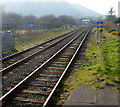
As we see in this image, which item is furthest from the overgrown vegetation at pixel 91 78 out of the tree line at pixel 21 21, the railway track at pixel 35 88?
the tree line at pixel 21 21

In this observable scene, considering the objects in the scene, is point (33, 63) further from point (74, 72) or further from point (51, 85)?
point (51, 85)

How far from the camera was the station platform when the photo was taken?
4.77 meters

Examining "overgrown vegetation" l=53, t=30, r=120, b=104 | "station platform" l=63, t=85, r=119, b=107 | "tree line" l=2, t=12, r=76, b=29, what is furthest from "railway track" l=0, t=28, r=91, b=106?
"tree line" l=2, t=12, r=76, b=29

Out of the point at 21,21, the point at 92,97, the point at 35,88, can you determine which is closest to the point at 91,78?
the point at 92,97

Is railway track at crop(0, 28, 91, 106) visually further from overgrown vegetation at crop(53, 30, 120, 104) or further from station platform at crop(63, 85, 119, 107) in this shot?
station platform at crop(63, 85, 119, 107)

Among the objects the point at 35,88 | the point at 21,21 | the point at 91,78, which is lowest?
the point at 35,88

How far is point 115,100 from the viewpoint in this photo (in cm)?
496

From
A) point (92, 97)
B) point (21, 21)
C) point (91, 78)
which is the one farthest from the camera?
point (21, 21)

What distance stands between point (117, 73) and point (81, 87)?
214cm

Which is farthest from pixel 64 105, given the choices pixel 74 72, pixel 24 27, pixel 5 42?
pixel 24 27

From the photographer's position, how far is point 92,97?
5199 mm

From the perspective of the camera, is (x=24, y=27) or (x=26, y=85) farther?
(x=24, y=27)

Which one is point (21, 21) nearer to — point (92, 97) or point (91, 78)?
point (91, 78)

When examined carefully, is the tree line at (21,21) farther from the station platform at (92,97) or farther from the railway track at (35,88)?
the station platform at (92,97)
